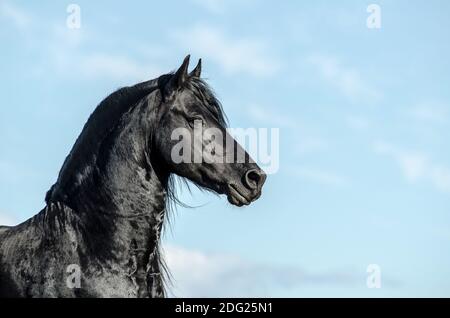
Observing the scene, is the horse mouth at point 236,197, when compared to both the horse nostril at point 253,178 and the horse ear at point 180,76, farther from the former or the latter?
the horse ear at point 180,76

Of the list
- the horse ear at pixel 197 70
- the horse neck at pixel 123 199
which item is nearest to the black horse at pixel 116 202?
the horse neck at pixel 123 199

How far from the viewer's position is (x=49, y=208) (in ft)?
43.5

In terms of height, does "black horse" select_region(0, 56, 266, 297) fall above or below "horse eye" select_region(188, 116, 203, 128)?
below

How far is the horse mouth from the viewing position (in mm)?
13203

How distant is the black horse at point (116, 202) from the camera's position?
510 inches

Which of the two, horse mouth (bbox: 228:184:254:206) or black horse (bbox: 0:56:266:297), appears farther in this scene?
horse mouth (bbox: 228:184:254:206)

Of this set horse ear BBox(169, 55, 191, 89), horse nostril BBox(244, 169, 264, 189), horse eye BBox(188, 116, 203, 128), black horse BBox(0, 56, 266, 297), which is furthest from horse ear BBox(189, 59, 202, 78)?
horse nostril BBox(244, 169, 264, 189)

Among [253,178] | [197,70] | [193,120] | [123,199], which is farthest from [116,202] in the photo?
[197,70]

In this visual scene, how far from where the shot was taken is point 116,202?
13.1 metres

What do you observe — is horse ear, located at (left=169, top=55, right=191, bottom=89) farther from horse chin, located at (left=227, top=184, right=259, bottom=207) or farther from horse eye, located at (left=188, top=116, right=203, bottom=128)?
horse chin, located at (left=227, top=184, right=259, bottom=207)

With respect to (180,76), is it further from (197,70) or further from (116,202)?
(116,202)

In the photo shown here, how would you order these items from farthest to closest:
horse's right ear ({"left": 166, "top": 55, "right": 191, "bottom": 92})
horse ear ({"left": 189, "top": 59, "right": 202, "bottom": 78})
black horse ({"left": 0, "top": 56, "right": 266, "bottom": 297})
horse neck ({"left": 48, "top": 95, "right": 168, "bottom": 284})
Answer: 1. horse ear ({"left": 189, "top": 59, "right": 202, "bottom": 78})
2. horse's right ear ({"left": 166, "top": 55, "right": 191, "bottom": 92})
3. horse neck ({"left": 48, "top": 95, "right": 168, "bottom": 284})
4. black horse ({"left": 0, "top": 56, "right": 266, "bottom": 297})

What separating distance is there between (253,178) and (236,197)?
243 mm
